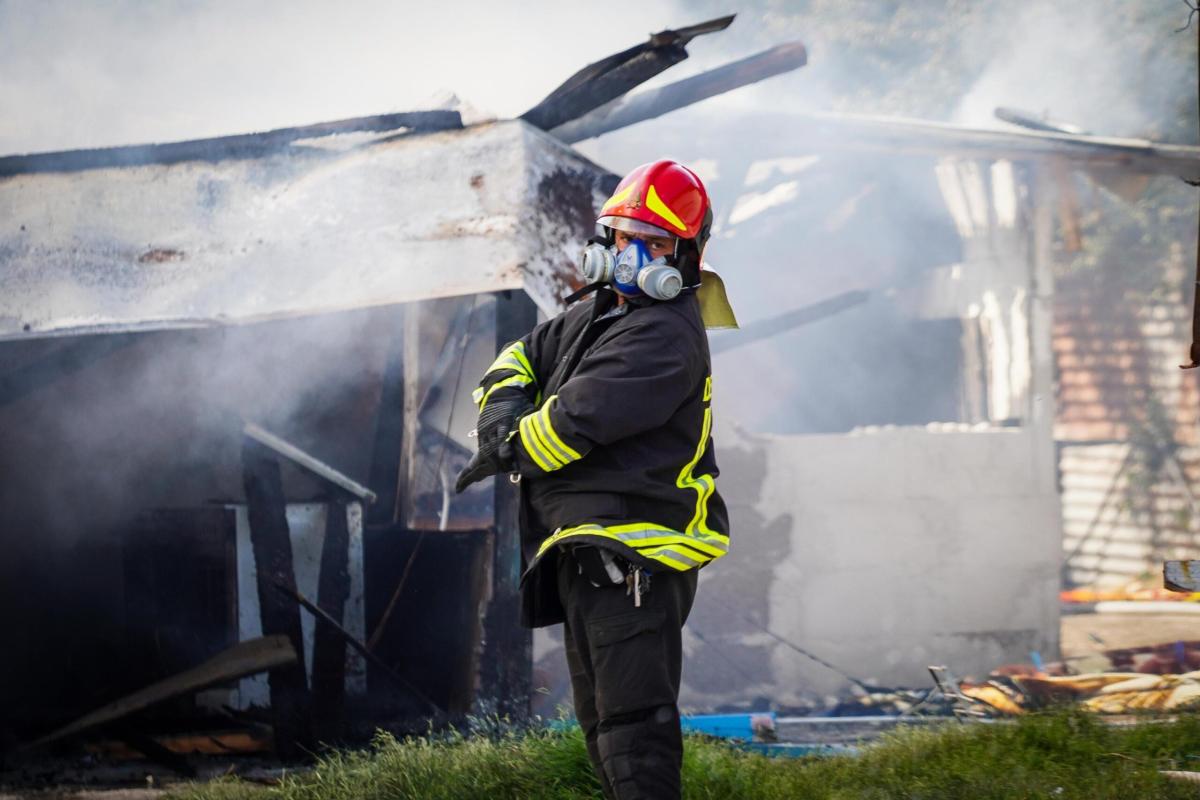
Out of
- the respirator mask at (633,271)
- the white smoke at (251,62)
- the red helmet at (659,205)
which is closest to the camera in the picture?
the respirator mask at (633,271)

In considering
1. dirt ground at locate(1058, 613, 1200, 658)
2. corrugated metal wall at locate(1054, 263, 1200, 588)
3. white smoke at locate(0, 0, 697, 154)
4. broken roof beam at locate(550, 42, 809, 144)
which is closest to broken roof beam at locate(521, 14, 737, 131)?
broken roof beam at locate(550, 42, 809, 144)

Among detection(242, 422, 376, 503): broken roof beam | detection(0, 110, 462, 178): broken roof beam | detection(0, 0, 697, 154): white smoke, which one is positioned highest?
detection(0, 0, 697, 154): white smoke

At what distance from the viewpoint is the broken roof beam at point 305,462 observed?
5.63 meters

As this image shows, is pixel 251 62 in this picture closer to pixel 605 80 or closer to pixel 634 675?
pixel 605 80

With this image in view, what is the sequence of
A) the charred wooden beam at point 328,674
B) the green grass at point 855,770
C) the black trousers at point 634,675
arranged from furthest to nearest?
1. the charred wooden beam at point 328,674
2. the green grass at point 855,770
3. the black trousers at point 634,675

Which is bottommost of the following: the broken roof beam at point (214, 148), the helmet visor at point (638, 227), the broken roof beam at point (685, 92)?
the helmet visor at point (638, 227)

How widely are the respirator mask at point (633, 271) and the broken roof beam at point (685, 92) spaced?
234 cm

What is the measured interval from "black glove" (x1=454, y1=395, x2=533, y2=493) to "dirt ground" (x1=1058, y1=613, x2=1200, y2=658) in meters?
7.05

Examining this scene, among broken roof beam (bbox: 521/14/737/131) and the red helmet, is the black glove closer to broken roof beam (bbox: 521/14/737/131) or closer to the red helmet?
the red helmet

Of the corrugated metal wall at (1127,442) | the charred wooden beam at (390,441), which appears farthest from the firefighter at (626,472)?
Answer: the corrugated metal wall at (1127,442)

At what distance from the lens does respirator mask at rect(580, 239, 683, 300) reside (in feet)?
10.5

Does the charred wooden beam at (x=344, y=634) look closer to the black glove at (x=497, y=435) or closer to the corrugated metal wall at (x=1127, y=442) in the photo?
the black glove at (x=497, y=435)

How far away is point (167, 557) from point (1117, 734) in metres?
4.73

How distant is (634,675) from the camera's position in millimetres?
3096
